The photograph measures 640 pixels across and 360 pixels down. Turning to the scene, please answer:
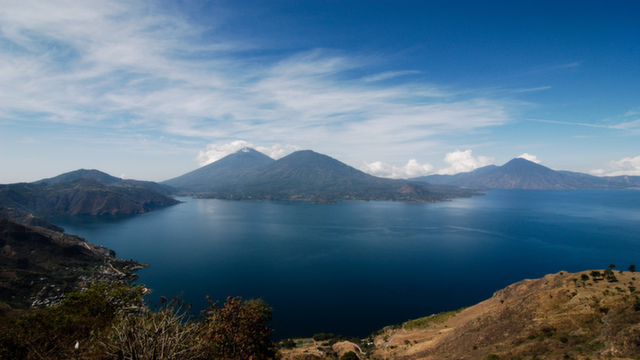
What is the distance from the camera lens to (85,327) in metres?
14.6

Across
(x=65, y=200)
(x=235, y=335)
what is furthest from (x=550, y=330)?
(x=65, y=200)

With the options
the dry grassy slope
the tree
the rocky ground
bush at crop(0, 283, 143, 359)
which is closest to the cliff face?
bush at crop(0, 283, 143, 359)

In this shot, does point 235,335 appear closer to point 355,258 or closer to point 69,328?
point 69,328

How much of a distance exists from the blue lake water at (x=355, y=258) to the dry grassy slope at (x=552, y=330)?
13774 millimetres

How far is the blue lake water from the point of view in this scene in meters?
43.4

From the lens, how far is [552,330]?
60.7ft

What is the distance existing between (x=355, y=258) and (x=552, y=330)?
162ft

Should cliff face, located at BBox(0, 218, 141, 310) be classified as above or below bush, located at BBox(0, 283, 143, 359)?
below

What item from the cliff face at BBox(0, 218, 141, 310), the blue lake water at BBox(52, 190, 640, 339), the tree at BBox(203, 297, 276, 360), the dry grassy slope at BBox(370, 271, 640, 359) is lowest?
the blue lake water at BBox(52, 190, 640, 339)

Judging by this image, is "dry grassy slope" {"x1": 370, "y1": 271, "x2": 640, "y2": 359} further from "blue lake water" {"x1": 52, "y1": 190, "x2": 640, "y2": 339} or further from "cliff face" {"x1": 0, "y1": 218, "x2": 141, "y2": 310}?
"cliff face" {"x1": 0, "y1": 218, "x2": 141, "y2": 310}

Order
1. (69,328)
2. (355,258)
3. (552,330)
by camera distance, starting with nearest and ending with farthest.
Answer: (69,328)
(552,330)
(355,258)

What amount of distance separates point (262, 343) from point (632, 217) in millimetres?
180582

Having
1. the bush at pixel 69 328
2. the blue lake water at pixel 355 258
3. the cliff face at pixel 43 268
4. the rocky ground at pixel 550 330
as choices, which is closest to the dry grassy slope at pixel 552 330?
the rocky ground at pixel 550 330

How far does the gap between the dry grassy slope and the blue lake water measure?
13.8m
